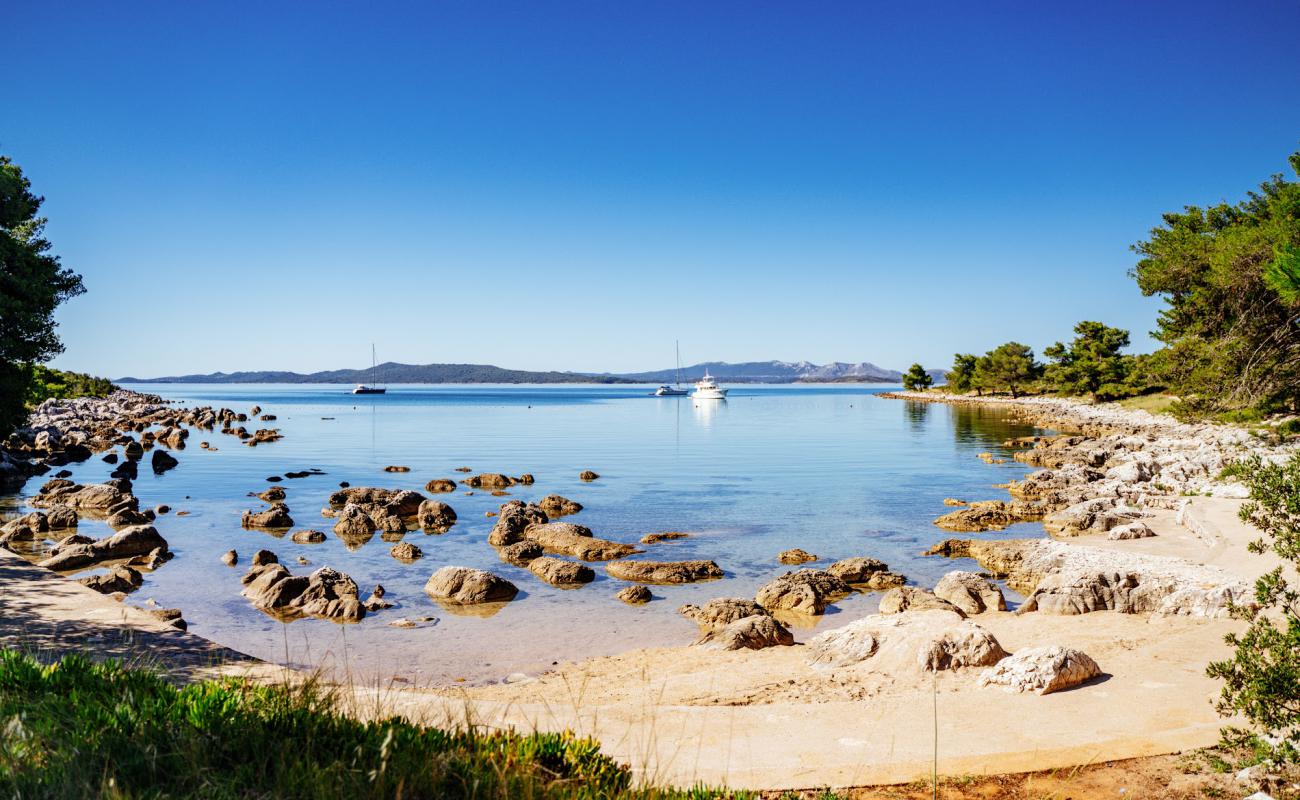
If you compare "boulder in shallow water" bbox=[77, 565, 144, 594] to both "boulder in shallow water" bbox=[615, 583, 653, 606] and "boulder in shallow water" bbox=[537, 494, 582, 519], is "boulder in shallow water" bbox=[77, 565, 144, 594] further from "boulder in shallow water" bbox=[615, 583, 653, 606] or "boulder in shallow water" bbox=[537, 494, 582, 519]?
"boulder in shallow water" bbox=[537, 494, 582, 519]

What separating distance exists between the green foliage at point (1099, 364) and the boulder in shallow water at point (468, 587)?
3471 inches

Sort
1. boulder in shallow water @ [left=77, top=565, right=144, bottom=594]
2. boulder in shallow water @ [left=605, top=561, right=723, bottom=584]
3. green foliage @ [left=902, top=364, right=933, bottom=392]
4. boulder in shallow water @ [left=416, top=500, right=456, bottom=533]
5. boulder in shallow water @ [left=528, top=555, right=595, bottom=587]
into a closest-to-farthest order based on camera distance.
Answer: boulder in shallow water @ [left=77, top=565, right=144, bottom=594]
boulder in shallow water @ [left=528, top=555, right=595, bottom=587]
boulder in shallow water @ [left=605, top=561, right=723, bottom=584]
boulder in shallow water @ [left=416, top=500, right=456, bottom=533]
green foliage @ [left=902, top=364, right=933, bottom=392]

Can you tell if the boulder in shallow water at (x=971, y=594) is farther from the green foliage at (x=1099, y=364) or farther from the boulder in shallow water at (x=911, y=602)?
the green foliage at (x=1099, y=364)

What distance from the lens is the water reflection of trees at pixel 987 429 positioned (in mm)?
58812

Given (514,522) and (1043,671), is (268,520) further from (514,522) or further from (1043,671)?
(1043,671)

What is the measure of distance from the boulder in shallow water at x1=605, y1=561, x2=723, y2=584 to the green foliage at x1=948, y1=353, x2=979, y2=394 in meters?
141

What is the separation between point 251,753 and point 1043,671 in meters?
8.72

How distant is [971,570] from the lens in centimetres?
1972

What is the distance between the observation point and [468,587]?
1711 centimetres

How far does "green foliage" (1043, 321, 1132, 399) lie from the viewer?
87812 mm

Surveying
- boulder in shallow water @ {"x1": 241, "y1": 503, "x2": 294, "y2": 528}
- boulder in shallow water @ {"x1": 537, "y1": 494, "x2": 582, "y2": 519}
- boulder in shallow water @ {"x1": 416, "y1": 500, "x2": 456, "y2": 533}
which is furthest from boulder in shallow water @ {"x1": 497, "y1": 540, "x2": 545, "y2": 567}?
boulder in shallow water @ {"x1": 241, "y1": 503, "x2": 294, "y2": 528}

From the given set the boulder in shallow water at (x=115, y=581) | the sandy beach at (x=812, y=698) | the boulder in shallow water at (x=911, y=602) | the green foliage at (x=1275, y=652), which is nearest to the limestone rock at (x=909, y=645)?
the sandy beach at (x=812, y=698)

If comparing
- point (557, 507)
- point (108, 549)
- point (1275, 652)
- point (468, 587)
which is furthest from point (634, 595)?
point (108, 549)

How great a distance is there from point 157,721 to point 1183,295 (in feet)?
157
